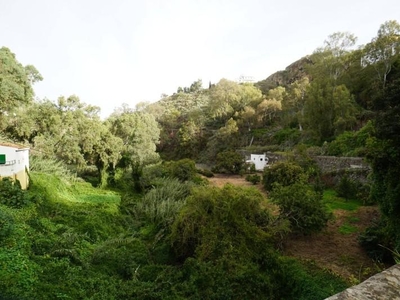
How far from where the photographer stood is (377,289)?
192 cm

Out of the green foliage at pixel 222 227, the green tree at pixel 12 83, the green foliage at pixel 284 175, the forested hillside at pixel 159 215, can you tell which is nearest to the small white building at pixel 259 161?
the forested hillside at pixel 159 215

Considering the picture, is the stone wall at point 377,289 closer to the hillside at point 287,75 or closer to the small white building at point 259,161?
the small white building at point 259,161

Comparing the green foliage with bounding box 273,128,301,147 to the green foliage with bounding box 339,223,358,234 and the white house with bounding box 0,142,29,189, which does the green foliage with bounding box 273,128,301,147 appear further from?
the white house with bounding box 0,142,29,189

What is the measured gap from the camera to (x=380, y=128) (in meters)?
7.09

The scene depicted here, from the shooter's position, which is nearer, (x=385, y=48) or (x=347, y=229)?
(x=347, y=229)

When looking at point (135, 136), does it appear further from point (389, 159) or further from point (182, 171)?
point (389, 159)

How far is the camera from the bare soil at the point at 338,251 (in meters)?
6.98

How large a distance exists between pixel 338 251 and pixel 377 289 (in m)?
7.39

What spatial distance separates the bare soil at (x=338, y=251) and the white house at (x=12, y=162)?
1037 centimetres

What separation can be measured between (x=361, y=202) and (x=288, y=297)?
10018 mm

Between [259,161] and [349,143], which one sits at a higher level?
[349,143]

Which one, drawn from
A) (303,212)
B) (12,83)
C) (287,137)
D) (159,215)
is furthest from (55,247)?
(287,137)

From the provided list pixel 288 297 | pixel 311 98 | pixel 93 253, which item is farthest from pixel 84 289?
pixel 311 98

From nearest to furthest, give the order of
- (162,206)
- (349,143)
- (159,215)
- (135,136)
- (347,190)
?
(159,215), (162,206), (347,190), (349,143), (135,136)
